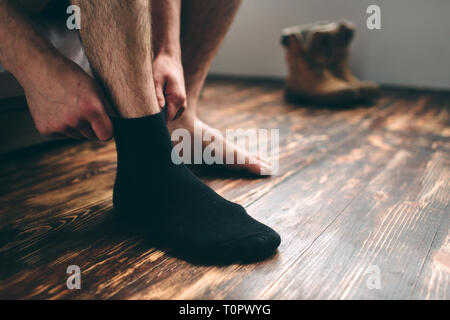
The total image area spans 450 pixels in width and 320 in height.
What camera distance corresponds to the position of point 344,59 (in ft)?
5.89

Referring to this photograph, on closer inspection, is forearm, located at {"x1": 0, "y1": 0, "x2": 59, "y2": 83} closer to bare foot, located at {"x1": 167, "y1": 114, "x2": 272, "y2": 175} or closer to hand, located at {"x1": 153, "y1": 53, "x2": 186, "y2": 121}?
hand, located at {"x1": 153, "y1": 53, "x2": 186, "y2": 121}

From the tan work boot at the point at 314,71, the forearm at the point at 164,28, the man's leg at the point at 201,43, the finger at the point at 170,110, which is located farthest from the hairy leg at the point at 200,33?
the tan work boot at the point at 314,71

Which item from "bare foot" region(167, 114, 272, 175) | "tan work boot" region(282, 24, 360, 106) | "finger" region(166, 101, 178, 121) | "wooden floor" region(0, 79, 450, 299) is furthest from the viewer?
"tan work boot" region(282, 24, 360, 106)

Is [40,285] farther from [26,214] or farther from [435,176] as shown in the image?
[435,176]

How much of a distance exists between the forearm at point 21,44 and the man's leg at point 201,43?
0.36 meters

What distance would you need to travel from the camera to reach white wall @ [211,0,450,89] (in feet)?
6.26

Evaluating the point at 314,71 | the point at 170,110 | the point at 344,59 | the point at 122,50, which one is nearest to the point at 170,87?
the point at 170,110

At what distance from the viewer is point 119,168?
624mm

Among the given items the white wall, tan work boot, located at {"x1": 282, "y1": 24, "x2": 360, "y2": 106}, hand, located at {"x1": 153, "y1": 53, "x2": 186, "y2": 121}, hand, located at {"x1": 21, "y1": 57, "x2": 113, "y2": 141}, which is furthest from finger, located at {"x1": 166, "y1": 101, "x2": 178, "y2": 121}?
the white wall

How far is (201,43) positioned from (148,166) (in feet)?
1.46

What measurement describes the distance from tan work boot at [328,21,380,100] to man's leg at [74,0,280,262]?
1.33 metres

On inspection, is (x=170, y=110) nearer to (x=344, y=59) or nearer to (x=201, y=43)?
(x=201, y=43)
